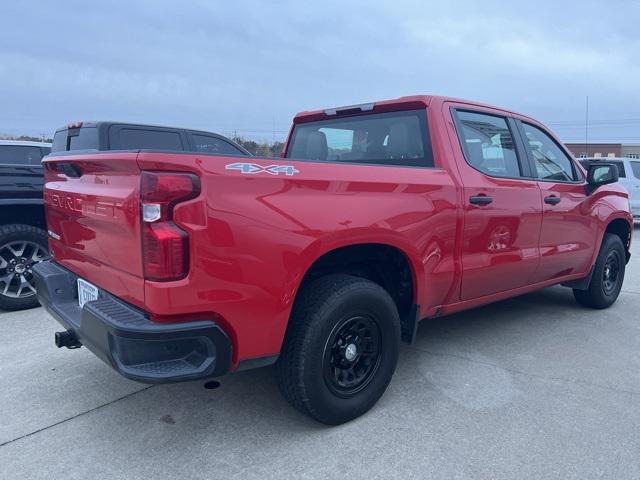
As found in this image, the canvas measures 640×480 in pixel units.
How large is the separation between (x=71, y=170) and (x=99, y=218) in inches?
19.3

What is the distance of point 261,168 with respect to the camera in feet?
7.72

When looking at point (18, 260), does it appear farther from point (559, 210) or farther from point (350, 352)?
point (559, 210)

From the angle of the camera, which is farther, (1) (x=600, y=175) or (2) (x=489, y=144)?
(1) (x=600, y=175)

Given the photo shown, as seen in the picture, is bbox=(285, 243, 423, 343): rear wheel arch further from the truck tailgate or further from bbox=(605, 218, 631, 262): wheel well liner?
bbox=(605, 218, 631, 262): wheel well liner

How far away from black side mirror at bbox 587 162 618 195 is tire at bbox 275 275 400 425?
9.20 feet

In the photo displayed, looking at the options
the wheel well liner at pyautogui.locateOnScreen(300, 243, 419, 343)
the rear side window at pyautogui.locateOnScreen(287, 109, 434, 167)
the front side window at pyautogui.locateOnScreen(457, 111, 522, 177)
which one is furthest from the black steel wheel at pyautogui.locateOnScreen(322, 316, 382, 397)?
the front side window at pyautogui.locateOnScreen(457, 111, 522, 177)

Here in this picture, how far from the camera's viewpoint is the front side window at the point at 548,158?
4.29 meters

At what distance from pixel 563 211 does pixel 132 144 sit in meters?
4.86

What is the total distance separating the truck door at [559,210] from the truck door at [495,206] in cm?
15

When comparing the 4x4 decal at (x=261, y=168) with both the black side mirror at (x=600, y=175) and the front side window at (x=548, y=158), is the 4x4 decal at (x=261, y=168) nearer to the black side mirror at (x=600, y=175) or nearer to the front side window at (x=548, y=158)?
the front side window at (x=548, y=158)

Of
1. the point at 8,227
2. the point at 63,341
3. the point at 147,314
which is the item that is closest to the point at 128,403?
the point at 63,341

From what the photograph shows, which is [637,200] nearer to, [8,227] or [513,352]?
[513,352]

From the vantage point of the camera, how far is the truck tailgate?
2.28 meters

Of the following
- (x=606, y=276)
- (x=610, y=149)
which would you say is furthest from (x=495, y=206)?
(x=610, y=149)
